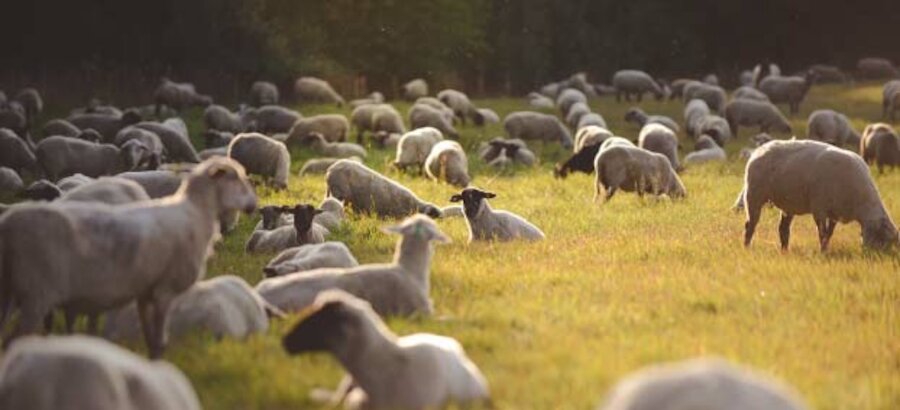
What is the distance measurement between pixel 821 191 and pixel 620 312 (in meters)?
4.80

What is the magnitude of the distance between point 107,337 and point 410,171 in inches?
596

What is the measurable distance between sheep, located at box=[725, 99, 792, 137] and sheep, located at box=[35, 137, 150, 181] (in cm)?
1862

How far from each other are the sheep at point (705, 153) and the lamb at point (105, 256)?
1921cm

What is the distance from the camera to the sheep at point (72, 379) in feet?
15.3

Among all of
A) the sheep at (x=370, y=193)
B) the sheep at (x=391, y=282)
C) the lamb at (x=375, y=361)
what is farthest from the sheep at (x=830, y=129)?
the lamb at (x=375, y=361)

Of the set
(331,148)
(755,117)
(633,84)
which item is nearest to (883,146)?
(755,117)

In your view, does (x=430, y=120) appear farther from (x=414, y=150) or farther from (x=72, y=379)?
(x=72, y=379)

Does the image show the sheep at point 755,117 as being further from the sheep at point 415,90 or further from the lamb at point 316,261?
the lamb at point 316,261

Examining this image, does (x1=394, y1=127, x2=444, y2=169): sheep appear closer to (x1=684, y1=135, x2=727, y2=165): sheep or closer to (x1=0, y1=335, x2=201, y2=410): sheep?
(x1=684, y1=135, x2=727, y2=165): sheep

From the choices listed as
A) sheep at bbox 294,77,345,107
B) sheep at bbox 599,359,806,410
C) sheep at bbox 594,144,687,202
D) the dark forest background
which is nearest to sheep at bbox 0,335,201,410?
sheep at bbox 599,359,806,410

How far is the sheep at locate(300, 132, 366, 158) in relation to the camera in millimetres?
26344

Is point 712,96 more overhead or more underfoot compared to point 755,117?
more underfoot

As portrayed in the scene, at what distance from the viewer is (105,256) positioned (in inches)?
282

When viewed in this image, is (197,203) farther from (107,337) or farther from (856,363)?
(856,363)
